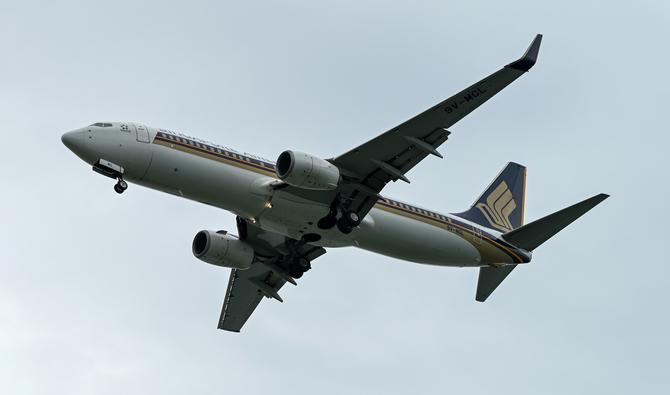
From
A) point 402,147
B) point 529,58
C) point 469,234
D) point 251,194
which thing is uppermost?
point 529,58

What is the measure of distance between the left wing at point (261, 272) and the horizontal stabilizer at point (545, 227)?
30.1 feet

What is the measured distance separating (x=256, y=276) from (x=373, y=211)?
32.5 feet

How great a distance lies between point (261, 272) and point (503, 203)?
12.6 metres

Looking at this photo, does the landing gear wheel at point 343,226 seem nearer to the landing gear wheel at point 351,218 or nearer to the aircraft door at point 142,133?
the landing gear wheel at point 351,218

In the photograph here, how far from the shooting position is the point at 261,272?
185ft

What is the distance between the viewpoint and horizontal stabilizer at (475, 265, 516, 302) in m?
54.4

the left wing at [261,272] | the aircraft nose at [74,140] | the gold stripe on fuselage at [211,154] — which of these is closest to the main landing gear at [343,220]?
the gold stripe on fuselage at [211,154]

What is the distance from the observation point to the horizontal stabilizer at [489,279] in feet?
178

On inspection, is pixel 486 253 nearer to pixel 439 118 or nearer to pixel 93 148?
pixel 439 118

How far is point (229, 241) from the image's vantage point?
5288cm

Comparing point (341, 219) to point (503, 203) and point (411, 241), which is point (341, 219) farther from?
point (503, 203)

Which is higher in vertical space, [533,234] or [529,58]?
[529,58]

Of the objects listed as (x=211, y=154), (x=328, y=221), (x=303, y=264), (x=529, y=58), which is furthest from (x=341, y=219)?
(x=529, y=58)

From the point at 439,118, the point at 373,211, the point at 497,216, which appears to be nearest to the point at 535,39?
the point at 439,118
